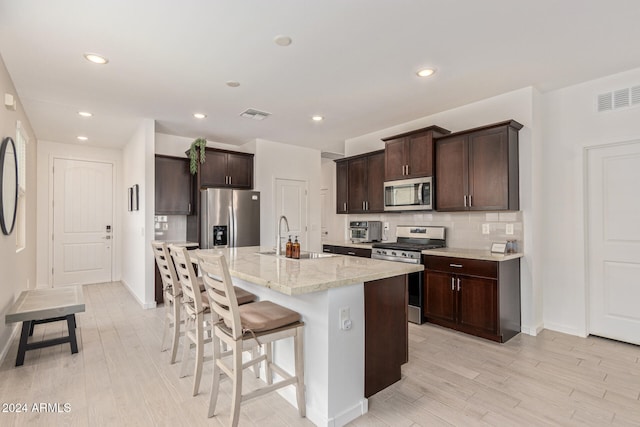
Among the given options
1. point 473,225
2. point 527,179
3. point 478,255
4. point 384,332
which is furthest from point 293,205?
point 384,332

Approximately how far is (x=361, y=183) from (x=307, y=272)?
3.27 meters

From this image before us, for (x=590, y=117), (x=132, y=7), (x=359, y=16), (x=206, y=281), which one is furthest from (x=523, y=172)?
(x=132, y=7)

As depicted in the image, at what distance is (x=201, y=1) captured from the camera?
6.70ft

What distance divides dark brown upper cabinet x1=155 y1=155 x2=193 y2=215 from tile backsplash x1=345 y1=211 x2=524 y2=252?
11.2 ft

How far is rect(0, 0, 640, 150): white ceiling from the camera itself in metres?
2.14

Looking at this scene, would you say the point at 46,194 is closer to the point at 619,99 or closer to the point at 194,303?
the point at 194,303

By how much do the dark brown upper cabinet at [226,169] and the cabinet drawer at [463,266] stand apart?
3.28 meters

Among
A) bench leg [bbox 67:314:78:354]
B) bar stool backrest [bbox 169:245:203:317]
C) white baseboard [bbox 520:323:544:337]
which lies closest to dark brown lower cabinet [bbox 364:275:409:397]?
bar stool backrest [bbox 169:245:203:317]

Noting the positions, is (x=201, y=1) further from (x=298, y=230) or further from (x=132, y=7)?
(x=298, y=230)

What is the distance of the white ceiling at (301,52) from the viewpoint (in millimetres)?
2139

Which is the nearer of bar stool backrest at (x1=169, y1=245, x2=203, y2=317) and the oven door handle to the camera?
bar stool backrest at (x1=169, y1=245, x2=203, y2=317)

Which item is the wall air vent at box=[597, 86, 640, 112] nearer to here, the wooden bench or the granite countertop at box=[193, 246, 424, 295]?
the granite countertop at box=[193, 246, 424, 295]

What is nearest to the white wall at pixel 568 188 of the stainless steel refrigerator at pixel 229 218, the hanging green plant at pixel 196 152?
the stainless steel refrigerator at pixel 229 218

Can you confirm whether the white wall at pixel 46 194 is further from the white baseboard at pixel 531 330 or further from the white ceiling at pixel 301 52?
the white baseboard at pixel 531 330
